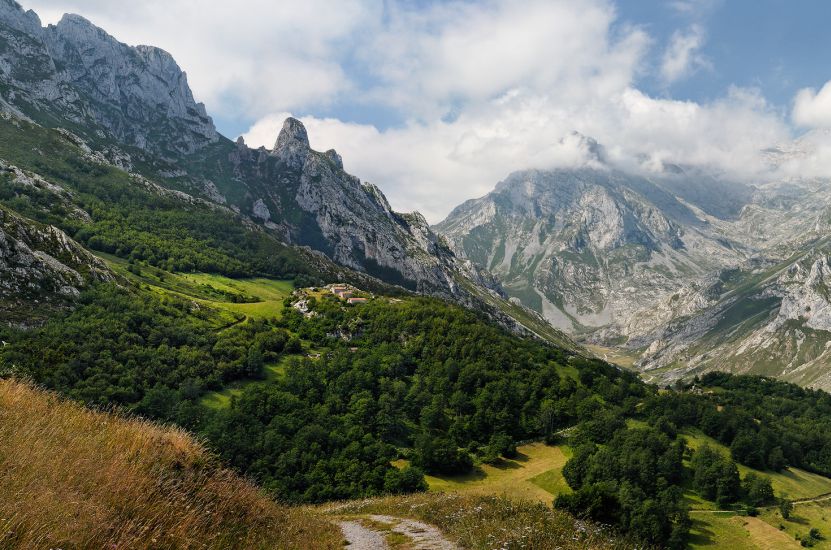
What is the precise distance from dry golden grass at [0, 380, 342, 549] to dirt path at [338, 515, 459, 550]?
5160 mm

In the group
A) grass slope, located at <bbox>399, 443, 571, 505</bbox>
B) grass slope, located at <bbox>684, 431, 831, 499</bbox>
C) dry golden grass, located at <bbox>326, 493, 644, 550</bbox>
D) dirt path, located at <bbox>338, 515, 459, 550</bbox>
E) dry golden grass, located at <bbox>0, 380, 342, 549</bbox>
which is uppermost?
dry golden grass, located at <bbox>0, 380, 342, 549</bbox>

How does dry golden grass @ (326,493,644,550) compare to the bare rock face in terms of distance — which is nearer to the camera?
dry golden grass @ (326,493,644,550)

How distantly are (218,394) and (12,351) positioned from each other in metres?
42.3

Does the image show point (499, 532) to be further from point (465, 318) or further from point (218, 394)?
point (465, 318)

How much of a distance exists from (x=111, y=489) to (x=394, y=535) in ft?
61.9

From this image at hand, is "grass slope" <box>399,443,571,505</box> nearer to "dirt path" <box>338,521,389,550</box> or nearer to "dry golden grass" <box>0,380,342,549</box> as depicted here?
"dirt path" <box>338,521,389,550</box>

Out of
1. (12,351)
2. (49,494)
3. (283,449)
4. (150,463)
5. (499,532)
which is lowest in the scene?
(283,449)

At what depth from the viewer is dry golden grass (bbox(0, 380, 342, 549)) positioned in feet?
29.2

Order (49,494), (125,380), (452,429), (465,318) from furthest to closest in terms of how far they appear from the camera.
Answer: (465,318)
(452,429)
(125,380)
(49,494)

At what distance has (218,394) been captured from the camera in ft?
380

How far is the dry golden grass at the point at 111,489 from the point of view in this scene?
8.90 meters

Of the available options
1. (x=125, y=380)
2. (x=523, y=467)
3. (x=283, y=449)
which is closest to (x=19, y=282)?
(x=125, y=380)

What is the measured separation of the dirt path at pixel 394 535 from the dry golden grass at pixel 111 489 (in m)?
5.16

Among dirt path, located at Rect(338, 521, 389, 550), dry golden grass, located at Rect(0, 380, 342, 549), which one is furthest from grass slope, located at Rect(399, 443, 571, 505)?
dry golden grass, located at Rect(0, 380, 342, 549)
